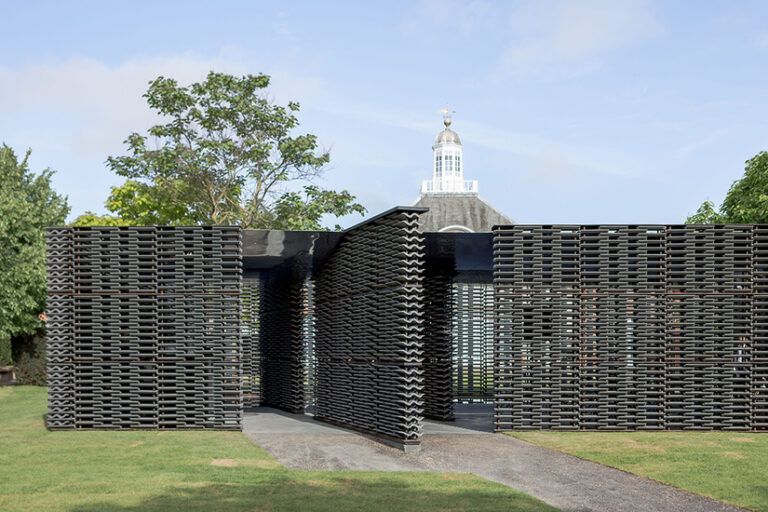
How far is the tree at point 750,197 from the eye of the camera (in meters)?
24.7

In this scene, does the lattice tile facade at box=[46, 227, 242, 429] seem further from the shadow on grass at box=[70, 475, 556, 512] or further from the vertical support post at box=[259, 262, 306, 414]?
the shadow on grass at box=[70, 475, 556, 512]

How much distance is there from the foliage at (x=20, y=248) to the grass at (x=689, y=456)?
72.1 feet

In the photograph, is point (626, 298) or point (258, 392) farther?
point (258, 392)

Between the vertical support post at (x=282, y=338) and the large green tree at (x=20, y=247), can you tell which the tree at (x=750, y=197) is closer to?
the vertical support post at (x=282, y=338)

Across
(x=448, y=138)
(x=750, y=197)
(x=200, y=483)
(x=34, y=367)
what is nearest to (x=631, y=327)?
(x=200, y=483)

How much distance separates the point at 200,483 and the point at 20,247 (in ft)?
79.1

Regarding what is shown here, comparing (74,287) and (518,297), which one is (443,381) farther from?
(74,287)

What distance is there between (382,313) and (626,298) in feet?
14.6

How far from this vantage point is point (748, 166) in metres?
27.3

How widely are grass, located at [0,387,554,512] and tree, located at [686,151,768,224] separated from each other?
18454 mm

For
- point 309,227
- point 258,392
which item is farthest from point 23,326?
point 258,392

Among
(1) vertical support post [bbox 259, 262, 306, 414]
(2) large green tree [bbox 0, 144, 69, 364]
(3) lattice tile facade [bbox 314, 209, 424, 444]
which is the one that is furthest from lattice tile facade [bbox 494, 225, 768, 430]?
(2) large green tree [bbox 0, 144, 69, 364]

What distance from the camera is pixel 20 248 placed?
99.1 feet

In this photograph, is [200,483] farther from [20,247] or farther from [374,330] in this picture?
[20,247]
